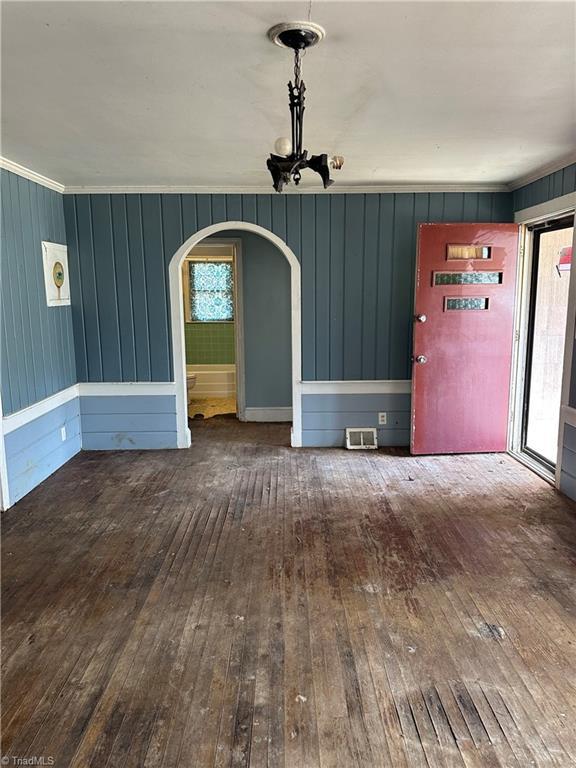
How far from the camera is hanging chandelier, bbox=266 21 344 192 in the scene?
1.88m

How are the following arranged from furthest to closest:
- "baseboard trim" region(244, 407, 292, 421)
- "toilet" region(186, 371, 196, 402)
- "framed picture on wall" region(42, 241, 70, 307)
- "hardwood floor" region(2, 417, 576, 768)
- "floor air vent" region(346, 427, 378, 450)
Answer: "toilet" region(186, 371, 196, 402), "baseboard trim" region(244, 407, 292, 421), "floor air vent" region(346, 427, 378, 450), "framed picture on wall" region(42, 241, 70, 307), "hardwood floor" region(2, 417, 576, 768)

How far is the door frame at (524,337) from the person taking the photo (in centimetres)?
397

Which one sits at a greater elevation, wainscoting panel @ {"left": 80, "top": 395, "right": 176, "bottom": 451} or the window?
the window

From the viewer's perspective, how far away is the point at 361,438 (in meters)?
5.09

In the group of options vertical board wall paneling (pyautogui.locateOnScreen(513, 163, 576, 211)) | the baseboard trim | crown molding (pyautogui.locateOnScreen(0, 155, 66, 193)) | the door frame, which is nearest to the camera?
crown molding (pyautogui.locateOnScreen(0, 155, 66, 193))

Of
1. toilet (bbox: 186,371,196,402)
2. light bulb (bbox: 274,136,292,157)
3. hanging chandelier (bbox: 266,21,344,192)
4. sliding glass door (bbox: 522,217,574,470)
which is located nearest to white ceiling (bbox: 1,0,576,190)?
hanging chandelier (bbox: 266,21,344,192)

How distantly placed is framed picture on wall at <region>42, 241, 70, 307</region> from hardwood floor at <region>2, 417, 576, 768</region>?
1636 mm

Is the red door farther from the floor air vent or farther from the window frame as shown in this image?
the window frame

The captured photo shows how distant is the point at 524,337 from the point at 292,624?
3.56m

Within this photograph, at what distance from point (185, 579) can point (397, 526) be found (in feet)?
4.60

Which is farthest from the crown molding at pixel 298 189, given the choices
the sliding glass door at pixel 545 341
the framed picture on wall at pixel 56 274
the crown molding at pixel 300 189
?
the sliding glass door at pixel 545 341

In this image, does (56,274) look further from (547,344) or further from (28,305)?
(547,344)

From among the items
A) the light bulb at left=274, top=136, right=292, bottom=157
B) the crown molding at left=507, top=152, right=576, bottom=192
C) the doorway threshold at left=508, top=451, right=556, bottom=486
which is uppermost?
the crown molding at left=507, top=152, right=576, bottom=192

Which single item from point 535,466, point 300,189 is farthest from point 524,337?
point 300,189
